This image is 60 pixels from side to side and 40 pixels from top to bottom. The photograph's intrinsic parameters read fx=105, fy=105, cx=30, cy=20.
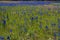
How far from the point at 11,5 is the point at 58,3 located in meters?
0.74

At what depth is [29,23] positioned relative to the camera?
1.62m

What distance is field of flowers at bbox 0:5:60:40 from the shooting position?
5.26 feet

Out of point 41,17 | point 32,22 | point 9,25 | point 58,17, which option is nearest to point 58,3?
point 58,17

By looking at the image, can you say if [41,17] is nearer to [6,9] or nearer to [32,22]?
[32,22]

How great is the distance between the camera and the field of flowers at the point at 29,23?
5.26ft

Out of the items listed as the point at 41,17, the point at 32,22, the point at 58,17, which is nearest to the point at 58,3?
the point at 58,17

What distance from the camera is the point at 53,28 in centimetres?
161

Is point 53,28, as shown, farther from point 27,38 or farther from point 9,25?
point 9,25

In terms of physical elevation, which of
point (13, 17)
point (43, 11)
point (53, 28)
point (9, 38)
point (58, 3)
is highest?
point (58, 3)

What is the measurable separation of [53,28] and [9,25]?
2.23 ft

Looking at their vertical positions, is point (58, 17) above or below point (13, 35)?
above

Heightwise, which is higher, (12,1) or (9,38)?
(12,1)

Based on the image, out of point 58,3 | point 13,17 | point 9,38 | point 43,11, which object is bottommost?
point 9,38

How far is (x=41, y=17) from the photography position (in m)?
1.61
